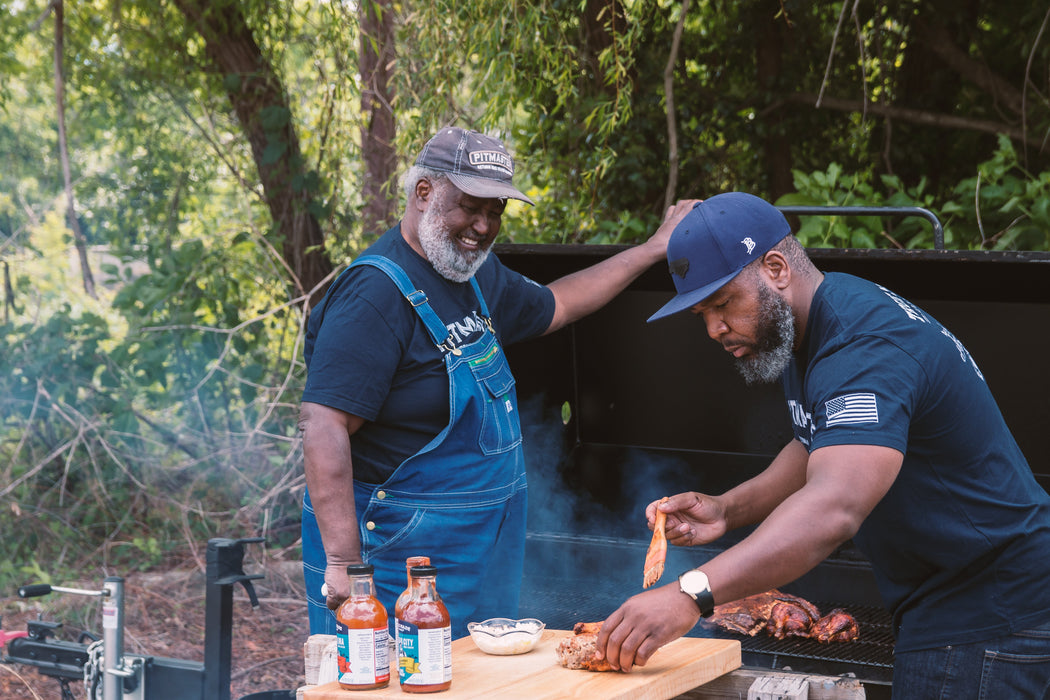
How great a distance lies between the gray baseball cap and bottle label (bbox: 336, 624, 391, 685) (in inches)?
53.8

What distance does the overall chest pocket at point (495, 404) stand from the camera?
306 cm

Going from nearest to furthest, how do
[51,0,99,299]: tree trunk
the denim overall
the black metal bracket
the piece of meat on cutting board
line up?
the piece of meat on cutting board
the denim overall
the black metal bracket
[51,0,99,299]: tree trunk

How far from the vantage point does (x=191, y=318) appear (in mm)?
6711

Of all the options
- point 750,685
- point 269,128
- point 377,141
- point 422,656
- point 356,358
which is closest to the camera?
point 422,656

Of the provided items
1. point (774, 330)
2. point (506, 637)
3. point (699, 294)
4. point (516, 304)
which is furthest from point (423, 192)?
→ point (506, 637)

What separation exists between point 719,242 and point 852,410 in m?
0.50

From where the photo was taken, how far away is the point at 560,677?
2.22 metres

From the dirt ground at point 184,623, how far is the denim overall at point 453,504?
2.57m

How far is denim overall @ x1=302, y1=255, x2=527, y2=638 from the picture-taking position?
2.95 meters

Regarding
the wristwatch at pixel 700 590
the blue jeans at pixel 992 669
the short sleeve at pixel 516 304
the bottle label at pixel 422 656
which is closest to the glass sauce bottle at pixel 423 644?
the bottle label at pixel 422 656

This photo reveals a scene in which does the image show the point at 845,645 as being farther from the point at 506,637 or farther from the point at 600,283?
the point at 506,637

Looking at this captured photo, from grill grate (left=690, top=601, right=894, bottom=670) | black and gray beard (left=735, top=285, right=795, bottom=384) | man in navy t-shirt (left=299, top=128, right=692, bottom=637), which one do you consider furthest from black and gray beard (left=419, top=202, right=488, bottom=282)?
grill grate (left=690, top=601, right=894, bottom=670)

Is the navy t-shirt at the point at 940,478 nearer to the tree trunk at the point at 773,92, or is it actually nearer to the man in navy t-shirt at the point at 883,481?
the man in navy t-shirt at the point at 883,481

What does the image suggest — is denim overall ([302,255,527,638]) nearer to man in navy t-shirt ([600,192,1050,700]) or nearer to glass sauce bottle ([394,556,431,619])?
glass sauce bottle ([394,556,431,619])
